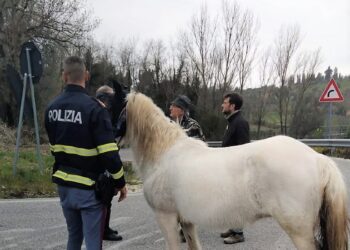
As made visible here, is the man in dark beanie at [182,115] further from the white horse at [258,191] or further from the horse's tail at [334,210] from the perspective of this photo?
the horse's tail at [334,210]

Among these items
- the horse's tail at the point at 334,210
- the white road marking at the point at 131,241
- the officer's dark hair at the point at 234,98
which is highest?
the officer's dark hair at the point at 234,98

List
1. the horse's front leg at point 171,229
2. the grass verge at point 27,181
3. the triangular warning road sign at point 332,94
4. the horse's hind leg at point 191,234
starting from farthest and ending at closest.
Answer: the triangular warning road sign at point 332,94 → the grass verge at point 27,181 → the horse's hind leg at point 191,234 → the horse's front leg at point 171,229

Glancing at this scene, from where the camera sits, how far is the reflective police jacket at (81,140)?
3480 mm

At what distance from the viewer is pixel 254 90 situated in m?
34.8

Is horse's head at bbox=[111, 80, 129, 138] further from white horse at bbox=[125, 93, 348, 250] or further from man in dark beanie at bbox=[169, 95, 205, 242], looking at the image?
man in dark beanie at bbox=[169, 95, 205, 242]

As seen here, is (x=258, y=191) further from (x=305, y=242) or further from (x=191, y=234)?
(x=191, y=234)

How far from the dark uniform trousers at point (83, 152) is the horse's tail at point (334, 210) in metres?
1.85

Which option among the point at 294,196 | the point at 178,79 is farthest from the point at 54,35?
the point at 294,196

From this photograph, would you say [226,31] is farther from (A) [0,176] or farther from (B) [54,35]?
(A) [0,176]

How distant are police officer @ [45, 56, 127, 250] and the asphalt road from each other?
2231 millimetres

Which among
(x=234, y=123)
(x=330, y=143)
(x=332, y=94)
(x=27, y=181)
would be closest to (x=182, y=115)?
(x=234, y=123)

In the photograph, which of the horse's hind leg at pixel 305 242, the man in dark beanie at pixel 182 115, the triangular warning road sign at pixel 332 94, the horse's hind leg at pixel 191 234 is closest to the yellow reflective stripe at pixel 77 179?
the horse's hind leg at pixel 191 234

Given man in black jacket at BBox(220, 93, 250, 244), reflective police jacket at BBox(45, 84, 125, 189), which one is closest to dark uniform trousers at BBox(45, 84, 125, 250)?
reflective police jacket at BBox(45, 84, 125, 189)

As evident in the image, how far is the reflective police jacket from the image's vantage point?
348cm
